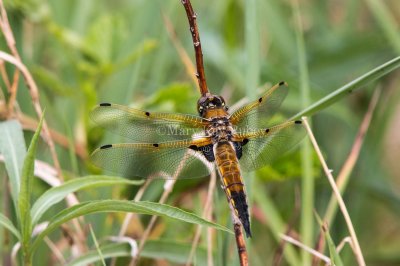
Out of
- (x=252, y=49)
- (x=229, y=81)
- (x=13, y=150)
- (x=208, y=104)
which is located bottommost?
(x=13, y=150)

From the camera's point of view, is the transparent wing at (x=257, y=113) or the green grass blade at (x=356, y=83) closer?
the green grass blade at (x=356, y=83)

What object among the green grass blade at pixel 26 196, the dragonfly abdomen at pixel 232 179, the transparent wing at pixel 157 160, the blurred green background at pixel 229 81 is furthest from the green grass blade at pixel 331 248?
the green grass blade at pixel 26 196

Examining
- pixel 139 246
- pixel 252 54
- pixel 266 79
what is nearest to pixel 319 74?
pixel 266 79

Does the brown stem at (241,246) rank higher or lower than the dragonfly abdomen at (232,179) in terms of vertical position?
lower

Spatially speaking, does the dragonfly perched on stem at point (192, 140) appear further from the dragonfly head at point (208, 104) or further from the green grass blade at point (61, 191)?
the green grass blade at point (61, 191)

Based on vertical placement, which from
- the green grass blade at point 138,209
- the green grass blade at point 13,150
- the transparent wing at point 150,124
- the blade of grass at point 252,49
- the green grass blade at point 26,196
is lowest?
the green grass blade at point 138,209

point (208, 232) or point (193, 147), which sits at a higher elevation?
point (193, 147)

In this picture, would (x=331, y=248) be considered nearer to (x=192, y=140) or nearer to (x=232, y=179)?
(x=232, y=179)

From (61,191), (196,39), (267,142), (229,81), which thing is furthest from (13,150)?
(229,81)
